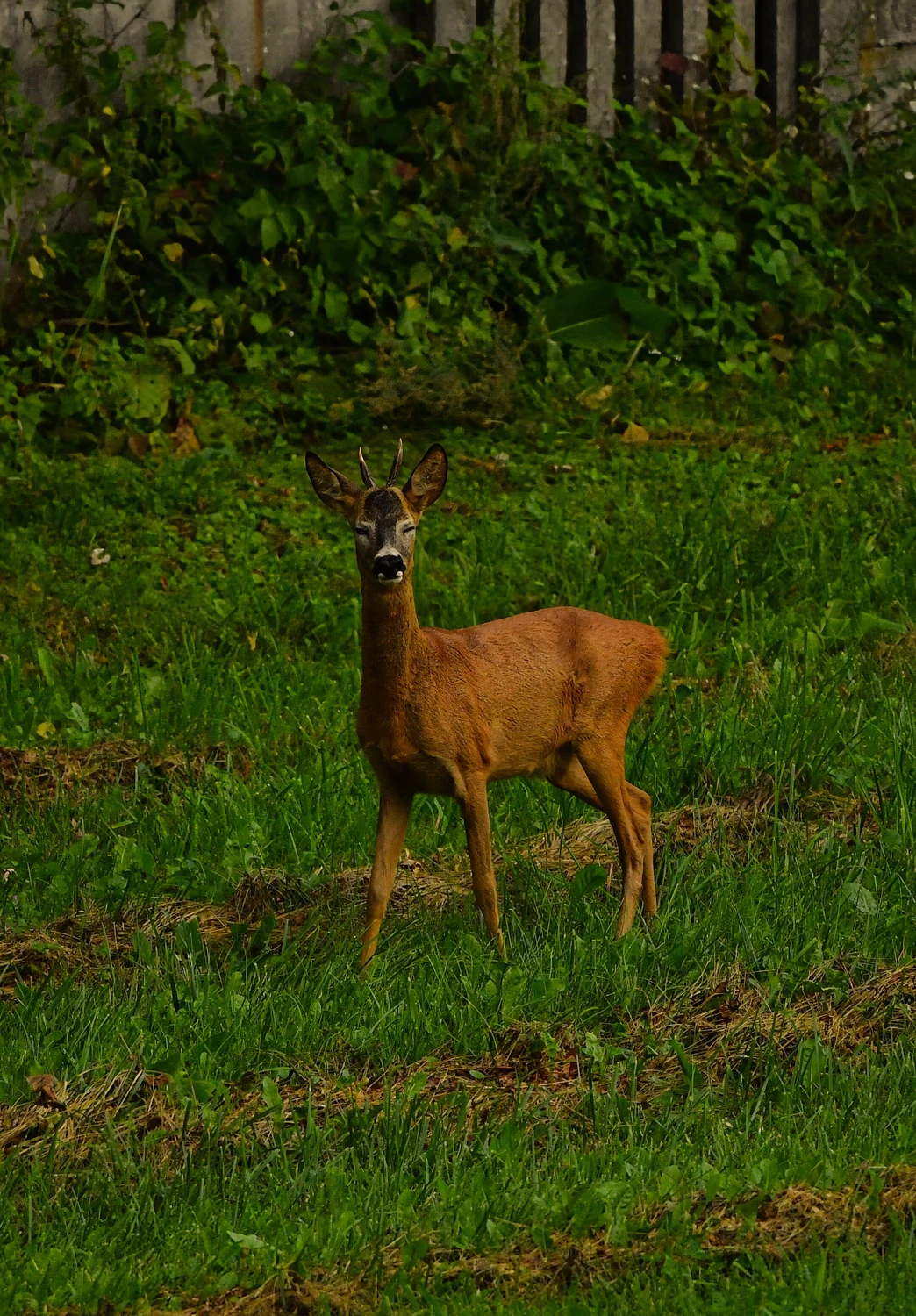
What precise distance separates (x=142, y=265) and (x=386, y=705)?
555 cm

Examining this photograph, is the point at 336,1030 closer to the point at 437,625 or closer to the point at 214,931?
the point at 214,931

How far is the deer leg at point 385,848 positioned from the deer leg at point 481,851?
207 millimetres

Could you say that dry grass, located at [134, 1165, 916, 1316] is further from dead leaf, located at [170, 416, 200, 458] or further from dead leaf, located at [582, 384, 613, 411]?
dead leaf, located at [582, 384, 613, 411]

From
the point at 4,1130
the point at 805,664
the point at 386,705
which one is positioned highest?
the point at 386,705

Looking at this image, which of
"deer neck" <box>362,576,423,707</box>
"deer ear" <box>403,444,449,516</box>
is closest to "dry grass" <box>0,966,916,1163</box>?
"deer neck" <box>362,576,423,707</box>

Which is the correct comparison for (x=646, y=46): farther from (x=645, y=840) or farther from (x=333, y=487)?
(x=333, y=487)

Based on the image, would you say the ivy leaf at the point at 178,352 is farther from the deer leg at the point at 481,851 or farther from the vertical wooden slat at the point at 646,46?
the deer leg at the point at 481,851

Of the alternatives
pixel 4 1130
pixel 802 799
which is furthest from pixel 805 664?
pixel 4 1130

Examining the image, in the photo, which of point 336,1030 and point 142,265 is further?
point 142,265

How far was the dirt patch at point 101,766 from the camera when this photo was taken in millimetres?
6781

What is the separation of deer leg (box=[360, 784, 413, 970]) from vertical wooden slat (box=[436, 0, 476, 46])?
6.56 m

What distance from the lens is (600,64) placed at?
11094 mm

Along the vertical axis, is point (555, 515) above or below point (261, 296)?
below

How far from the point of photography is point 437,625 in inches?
317
